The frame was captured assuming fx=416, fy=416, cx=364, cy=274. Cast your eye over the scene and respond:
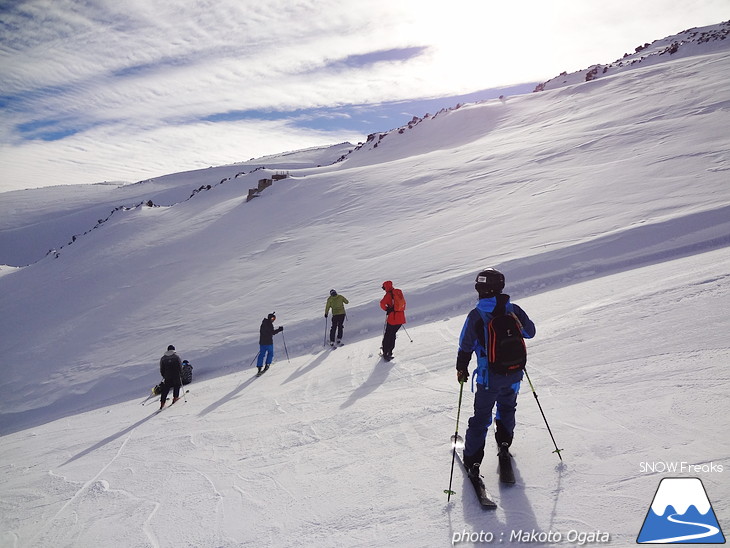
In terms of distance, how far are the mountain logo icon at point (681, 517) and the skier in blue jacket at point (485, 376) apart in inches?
48.9

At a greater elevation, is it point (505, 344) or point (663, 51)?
point (663, 51)

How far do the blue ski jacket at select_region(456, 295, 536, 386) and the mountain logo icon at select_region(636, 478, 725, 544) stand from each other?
1.60 meters

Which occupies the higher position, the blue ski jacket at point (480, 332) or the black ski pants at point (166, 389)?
the blue ski jacket at point (480, 332)

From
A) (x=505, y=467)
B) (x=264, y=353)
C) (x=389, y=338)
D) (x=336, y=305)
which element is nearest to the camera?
(x=505, y=467)

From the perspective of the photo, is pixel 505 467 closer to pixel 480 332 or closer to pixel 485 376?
pixel 485 376

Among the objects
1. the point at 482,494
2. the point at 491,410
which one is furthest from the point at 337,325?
the point at 482,494

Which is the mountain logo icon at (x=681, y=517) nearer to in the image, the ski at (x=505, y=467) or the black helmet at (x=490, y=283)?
the ski at (x=505, y=467)

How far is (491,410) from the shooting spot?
4.07 m

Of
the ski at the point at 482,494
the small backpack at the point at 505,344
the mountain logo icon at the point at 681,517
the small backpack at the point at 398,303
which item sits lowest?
the mountain logo icon at the point at 681,517

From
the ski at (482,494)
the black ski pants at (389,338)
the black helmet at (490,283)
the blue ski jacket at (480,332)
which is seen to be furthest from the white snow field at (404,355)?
the black helmet at (490,283)

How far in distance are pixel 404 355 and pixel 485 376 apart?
185 inches

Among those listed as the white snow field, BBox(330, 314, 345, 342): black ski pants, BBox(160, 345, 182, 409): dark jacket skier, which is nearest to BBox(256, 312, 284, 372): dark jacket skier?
the white snow field

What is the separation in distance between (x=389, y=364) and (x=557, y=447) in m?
4.28

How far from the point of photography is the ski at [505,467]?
4.02 m
